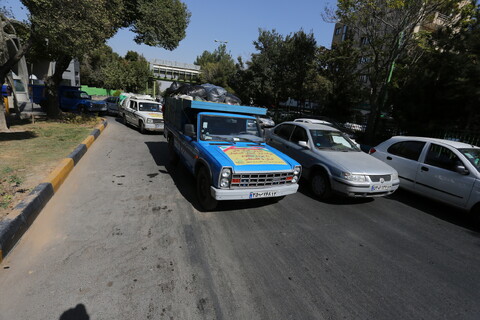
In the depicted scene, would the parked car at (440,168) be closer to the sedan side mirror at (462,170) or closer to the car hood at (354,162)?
the sedan side mirror at (462,170)

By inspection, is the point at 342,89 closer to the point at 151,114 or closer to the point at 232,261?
the point at 151,114

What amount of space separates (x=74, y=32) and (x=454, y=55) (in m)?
13.8

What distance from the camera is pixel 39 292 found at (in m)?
2.56

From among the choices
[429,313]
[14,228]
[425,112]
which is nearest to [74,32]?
[14,228]

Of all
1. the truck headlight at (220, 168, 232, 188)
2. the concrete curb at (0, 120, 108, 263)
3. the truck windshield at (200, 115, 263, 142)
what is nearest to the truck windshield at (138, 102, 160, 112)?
the concrete curb at (0, 120, 108, 263)

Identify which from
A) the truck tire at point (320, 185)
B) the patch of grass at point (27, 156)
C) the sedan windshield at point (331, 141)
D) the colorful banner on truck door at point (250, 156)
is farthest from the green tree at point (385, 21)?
the patch of grass at point (27, 156)

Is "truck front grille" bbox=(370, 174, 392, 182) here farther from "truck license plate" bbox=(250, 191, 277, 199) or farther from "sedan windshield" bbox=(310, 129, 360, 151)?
"truck license plate" bbox=(250, 191, 277, 199)

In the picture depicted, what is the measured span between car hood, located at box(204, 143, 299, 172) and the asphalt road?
3.26ft

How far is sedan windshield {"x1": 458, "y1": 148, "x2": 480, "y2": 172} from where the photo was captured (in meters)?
5.20

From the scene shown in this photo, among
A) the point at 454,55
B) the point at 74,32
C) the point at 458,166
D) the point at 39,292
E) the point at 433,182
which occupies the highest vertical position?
the point at 454,55

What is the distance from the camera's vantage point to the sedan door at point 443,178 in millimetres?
5102

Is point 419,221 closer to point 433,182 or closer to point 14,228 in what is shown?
point 433,182

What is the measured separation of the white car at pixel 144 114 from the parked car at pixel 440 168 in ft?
32.7

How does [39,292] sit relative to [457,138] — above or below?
below
